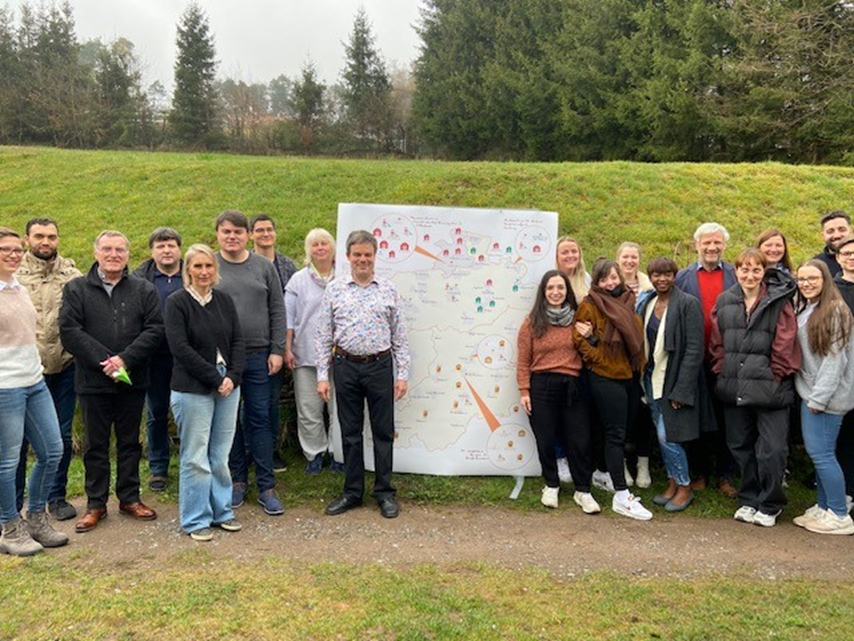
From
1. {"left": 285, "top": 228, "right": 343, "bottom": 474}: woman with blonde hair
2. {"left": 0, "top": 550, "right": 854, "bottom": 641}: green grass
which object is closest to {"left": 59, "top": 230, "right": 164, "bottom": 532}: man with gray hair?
{"left": 0, "top": 550, "right": 854, "bottom": 641}: green grass

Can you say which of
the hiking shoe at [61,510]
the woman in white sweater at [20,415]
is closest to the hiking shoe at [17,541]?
Answer: the woman in white sweater at [20,415]

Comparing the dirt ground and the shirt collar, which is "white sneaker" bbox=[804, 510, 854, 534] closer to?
the dirt ground

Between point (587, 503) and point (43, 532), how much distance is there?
390cm

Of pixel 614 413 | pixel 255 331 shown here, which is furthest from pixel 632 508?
pixel 255 331

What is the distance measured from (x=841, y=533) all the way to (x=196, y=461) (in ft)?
15.3

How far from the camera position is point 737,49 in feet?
63.7

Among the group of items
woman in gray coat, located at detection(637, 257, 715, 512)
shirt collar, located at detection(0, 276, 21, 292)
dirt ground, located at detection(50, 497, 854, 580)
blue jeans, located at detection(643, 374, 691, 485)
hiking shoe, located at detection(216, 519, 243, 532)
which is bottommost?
dirt ground, located at detection(50, 497, 854, 580)

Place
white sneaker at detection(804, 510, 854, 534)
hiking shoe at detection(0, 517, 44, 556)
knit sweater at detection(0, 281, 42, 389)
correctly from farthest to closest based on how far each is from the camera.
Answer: white sneaker at detection(804, 510, 854, 534) < hiking shoe at detection(0, 517, 44, 556) < knit sweater at detection(0, 281, 42, 389)

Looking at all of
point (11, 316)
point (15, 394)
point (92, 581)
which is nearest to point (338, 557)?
point (92, 581)

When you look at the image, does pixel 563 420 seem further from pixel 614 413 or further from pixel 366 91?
pixel 366 91

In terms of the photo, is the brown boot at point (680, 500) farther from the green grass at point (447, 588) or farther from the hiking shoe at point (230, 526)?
the hiking shoe at point (230, 526)

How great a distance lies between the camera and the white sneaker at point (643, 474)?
5.26 metres

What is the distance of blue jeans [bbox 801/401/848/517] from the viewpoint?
446cm

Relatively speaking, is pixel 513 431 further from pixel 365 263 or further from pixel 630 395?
pixel 365 263
